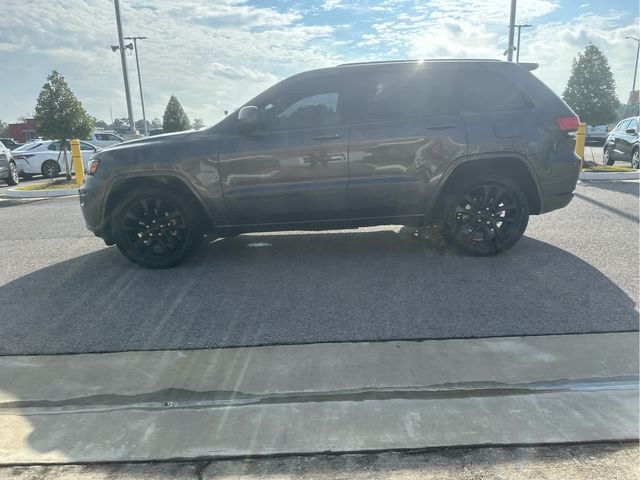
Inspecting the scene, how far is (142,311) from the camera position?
13.5 ft

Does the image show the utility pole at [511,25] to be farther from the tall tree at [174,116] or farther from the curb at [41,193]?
the tall tree at [174,116]

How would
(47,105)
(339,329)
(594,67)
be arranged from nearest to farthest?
(339,329), (47,105), (594,67)

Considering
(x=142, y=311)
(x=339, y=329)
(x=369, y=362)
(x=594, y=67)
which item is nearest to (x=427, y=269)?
(x=339, y=329)

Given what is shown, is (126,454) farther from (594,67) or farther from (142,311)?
(594,67)

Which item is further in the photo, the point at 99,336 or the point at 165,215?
the point at 165,215

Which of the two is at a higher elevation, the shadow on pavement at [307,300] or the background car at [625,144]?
the background car at [625,144]

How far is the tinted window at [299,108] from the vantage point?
16.0ft

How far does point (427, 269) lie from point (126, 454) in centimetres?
331

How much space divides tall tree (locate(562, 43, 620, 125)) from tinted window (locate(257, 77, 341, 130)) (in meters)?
15.8

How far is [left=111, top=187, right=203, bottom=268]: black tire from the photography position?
495cm

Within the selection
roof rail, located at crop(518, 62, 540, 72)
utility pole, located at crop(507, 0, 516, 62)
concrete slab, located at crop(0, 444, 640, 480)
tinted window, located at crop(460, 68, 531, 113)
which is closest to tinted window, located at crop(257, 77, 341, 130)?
tinted window, located at crop(460, 68, 531, 113)

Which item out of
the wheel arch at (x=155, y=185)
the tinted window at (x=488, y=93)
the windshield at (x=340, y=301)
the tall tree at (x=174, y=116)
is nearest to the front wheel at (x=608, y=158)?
the windshield at (x=340, y=301)

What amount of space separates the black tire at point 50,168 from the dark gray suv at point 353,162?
14.0m

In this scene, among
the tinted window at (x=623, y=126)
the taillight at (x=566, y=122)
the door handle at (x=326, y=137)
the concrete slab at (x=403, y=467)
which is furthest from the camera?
the tinted window at (x=623, y=126)
